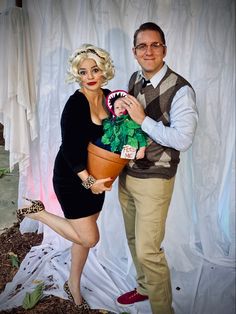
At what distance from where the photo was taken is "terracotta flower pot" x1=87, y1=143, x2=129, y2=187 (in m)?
1.37

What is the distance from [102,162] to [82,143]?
0.36 feet

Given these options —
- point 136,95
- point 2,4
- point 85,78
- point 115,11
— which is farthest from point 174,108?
point 2,4

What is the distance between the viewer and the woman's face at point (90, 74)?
1404 millimetres

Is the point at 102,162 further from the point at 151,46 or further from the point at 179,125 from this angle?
the point at 151,46

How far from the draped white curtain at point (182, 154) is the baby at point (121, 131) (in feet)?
1.68

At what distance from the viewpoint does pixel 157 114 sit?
1418mm

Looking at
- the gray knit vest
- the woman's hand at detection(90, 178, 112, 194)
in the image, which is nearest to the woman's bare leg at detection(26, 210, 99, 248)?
the woman's hand at detection(90, 178, 112, 194)

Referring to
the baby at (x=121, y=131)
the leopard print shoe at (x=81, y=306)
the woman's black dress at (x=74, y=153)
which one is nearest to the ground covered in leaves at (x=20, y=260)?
the leopard print shoe at (x=81, y=306)

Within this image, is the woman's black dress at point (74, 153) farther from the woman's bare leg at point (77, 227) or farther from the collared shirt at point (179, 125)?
the collared shirt at point (179, 125)

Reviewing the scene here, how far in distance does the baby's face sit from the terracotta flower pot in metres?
0.15

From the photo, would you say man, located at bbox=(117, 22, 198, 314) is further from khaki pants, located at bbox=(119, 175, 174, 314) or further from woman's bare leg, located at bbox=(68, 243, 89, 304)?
woman's bare leg, located at bbox=(68, 243, 89, 304)

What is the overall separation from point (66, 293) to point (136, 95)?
1067 millimetres

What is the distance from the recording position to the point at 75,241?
164 cm

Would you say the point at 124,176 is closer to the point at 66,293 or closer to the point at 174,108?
the point at 174,108
